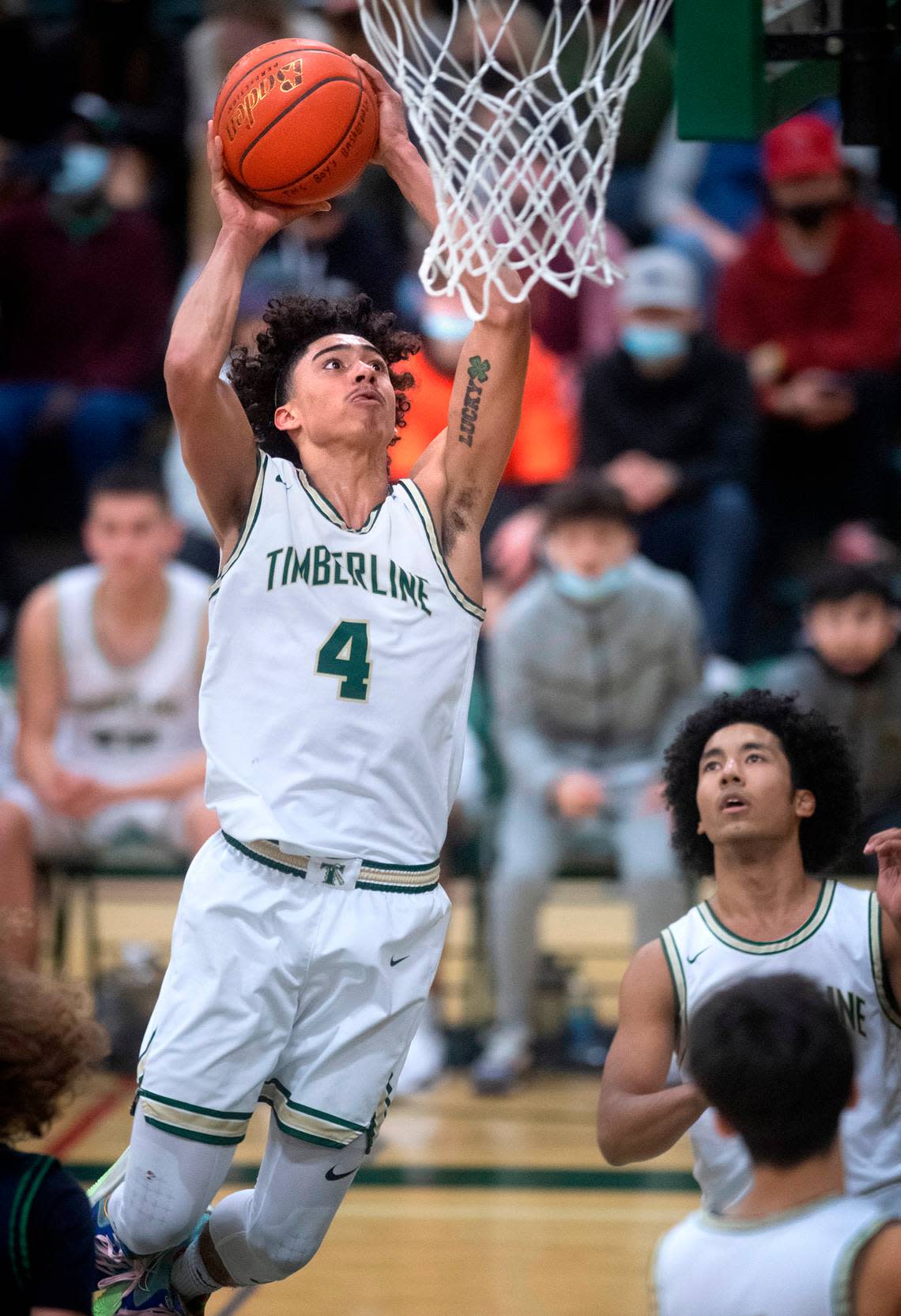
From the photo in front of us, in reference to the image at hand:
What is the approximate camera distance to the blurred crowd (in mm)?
6773

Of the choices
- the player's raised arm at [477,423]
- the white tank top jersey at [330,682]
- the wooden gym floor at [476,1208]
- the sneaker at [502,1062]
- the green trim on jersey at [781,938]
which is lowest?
the wooden gym floor at [476,1208]

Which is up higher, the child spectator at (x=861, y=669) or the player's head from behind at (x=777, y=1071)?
the child spectator at (x=861, y=669)

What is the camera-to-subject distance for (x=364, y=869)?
3486 millimetres

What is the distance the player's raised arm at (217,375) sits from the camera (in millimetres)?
3451

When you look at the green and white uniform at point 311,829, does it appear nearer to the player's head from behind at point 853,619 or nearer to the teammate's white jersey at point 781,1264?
the teammate's white jersey at point 781,1264

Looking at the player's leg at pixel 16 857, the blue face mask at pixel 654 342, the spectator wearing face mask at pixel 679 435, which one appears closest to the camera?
the player's leg at pixel 16 857

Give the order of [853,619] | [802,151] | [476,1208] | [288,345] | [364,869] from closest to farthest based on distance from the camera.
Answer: [364,869], [288,345], [476,1208], [853,619], [802,151]

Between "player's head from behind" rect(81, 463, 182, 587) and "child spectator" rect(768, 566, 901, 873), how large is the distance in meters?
2.48

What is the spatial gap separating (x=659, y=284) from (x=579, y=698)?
6.66 ft

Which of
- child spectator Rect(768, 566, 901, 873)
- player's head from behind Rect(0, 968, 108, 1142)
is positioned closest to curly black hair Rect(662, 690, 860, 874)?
player's head from behind Rect(0, 968, 108, 1142)

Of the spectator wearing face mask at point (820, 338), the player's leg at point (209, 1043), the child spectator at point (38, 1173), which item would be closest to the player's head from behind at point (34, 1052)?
the child spectator at point (38, 1173)

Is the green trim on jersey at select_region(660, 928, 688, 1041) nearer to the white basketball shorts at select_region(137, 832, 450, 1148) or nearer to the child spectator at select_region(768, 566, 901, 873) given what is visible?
the white basketball shorts at select_region(137, 832, 450, 1148)

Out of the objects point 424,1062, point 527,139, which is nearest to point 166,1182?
point 527,139

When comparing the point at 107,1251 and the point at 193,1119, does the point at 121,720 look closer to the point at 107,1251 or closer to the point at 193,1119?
the point at 107,1251
